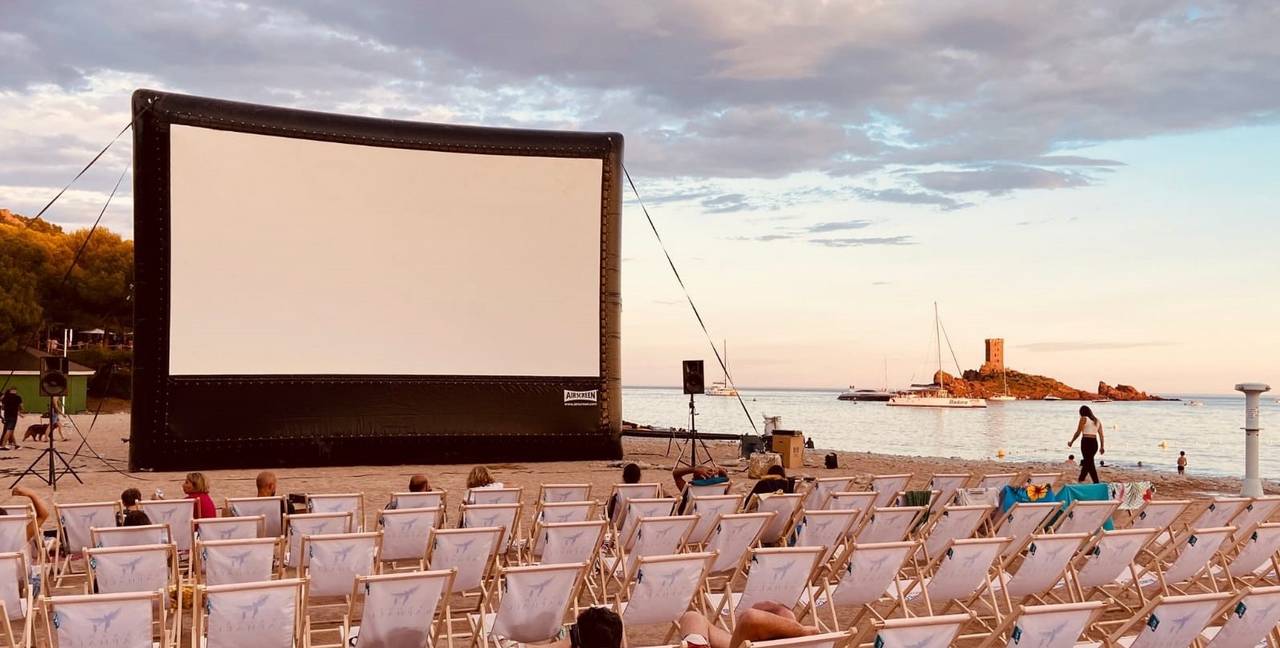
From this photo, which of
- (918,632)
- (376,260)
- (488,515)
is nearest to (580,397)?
(376,260)

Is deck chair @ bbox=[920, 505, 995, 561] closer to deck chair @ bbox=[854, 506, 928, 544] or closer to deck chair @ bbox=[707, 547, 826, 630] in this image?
deck chair @ bbox=[854, 506, 928, 544]

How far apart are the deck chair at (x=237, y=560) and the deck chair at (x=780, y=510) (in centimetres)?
283

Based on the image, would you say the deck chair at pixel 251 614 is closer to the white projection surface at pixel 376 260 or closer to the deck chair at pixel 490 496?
the deck chair at pixel 490 496

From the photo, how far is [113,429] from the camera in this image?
21031 millimetres

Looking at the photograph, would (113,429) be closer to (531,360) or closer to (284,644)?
(531,360)

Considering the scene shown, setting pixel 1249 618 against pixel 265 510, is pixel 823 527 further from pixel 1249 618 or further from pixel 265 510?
pixel 265 510

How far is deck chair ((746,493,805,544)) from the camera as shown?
20.0 feet

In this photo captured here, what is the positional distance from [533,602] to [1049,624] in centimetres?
183

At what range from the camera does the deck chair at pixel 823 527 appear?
5.31 metres

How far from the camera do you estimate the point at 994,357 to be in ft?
330

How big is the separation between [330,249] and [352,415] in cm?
200

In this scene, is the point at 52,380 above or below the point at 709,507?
above

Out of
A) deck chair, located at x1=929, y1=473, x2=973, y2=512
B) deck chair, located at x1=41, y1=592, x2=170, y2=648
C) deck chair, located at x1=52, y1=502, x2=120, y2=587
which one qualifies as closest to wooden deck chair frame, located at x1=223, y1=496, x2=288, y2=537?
deck chair, located at x1=52, y1=502, x2=120, y2=587

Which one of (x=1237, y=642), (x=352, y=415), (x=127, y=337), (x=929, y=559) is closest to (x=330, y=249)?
(x=352, y=415)
